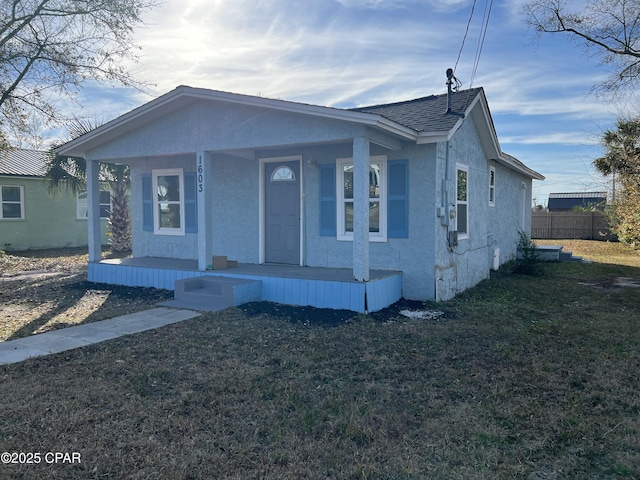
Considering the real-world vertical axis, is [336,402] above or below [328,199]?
below

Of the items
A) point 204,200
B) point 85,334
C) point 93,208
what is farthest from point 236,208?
point 85,334

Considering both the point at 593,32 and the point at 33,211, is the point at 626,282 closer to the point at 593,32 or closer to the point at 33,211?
the point at 593,32

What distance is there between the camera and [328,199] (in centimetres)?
849

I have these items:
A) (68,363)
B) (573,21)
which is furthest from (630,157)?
(68,363)

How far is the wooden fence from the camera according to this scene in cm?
2380

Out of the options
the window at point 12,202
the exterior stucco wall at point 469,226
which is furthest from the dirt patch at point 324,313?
the window at point 12,202

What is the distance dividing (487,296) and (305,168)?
420 centimetres

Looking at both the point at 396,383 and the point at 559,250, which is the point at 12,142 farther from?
the point at 559,250

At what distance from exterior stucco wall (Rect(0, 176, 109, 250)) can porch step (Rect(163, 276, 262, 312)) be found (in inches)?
485

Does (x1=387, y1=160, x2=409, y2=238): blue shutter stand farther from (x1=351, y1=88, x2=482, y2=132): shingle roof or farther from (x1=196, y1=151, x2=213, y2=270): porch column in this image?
(x1=196, y1=151, x2=213, y2=270): porch column

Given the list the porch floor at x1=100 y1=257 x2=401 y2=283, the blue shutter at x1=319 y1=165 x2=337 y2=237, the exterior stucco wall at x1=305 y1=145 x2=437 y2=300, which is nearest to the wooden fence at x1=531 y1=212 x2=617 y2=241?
the exterior stucco wall at x1=305 y1=145 x2=437 y2=300

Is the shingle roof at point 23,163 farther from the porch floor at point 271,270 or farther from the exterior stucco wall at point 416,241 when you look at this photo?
the exterior stucco wall at point 416,241

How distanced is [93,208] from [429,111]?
718 centimetres

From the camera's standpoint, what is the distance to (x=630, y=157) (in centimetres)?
1450
